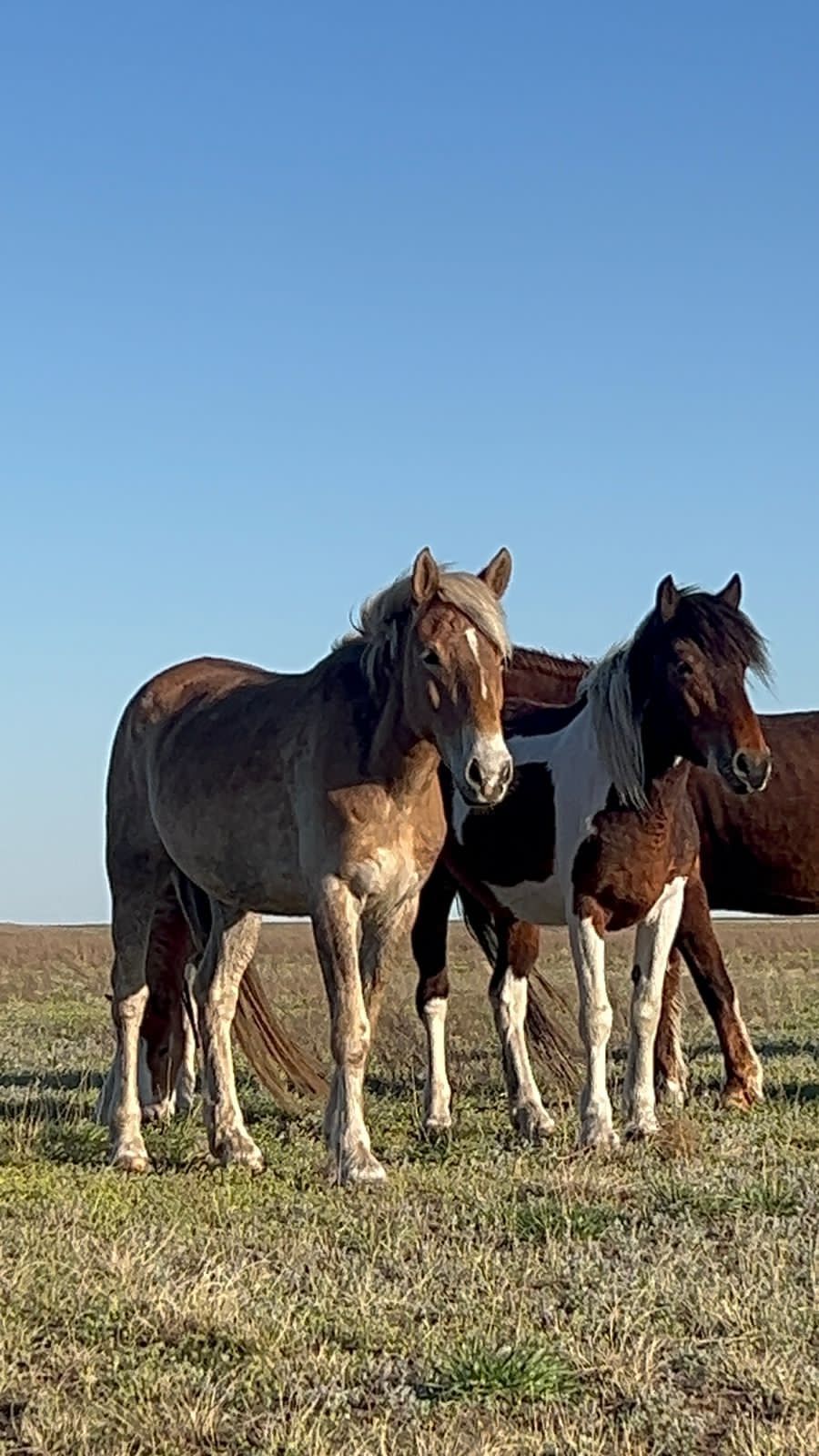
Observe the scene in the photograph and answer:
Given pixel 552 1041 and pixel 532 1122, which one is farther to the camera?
pixel 552 1041

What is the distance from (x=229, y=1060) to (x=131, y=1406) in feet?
14.8

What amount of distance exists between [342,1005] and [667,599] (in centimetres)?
265

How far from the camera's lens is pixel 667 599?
8.42 m

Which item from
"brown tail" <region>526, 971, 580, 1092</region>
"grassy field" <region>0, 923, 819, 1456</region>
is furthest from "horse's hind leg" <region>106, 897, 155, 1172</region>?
"brown tail" <region>526, 971, 580, 1092</region>

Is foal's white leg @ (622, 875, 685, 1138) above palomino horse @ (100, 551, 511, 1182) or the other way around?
the other way around

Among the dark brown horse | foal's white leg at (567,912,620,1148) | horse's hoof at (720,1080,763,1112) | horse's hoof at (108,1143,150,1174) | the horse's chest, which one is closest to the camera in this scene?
the horse's chest

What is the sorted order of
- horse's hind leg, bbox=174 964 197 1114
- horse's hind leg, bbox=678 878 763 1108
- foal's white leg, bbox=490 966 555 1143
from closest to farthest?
foal's white leg, bbox=490 966 555 1143 < horse's hind leg, bbox=678 878 763 1108 < horse's hind leg, bbox=174 964 197 1114

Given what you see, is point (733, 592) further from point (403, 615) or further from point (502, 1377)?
point (502, 1377)

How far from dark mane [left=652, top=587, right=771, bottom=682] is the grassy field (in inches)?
87.6

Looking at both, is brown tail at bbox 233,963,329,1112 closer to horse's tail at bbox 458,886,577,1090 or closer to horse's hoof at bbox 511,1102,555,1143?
horse's tail at bbox 458,886,577,1090

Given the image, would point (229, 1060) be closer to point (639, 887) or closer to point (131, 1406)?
point (639, 887)

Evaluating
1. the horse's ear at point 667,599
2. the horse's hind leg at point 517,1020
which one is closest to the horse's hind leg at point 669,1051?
the horse's hind leg at point 517,1020

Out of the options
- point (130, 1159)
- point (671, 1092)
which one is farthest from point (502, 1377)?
point (671, 1092)

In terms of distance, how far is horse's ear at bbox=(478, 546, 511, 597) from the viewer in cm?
783
